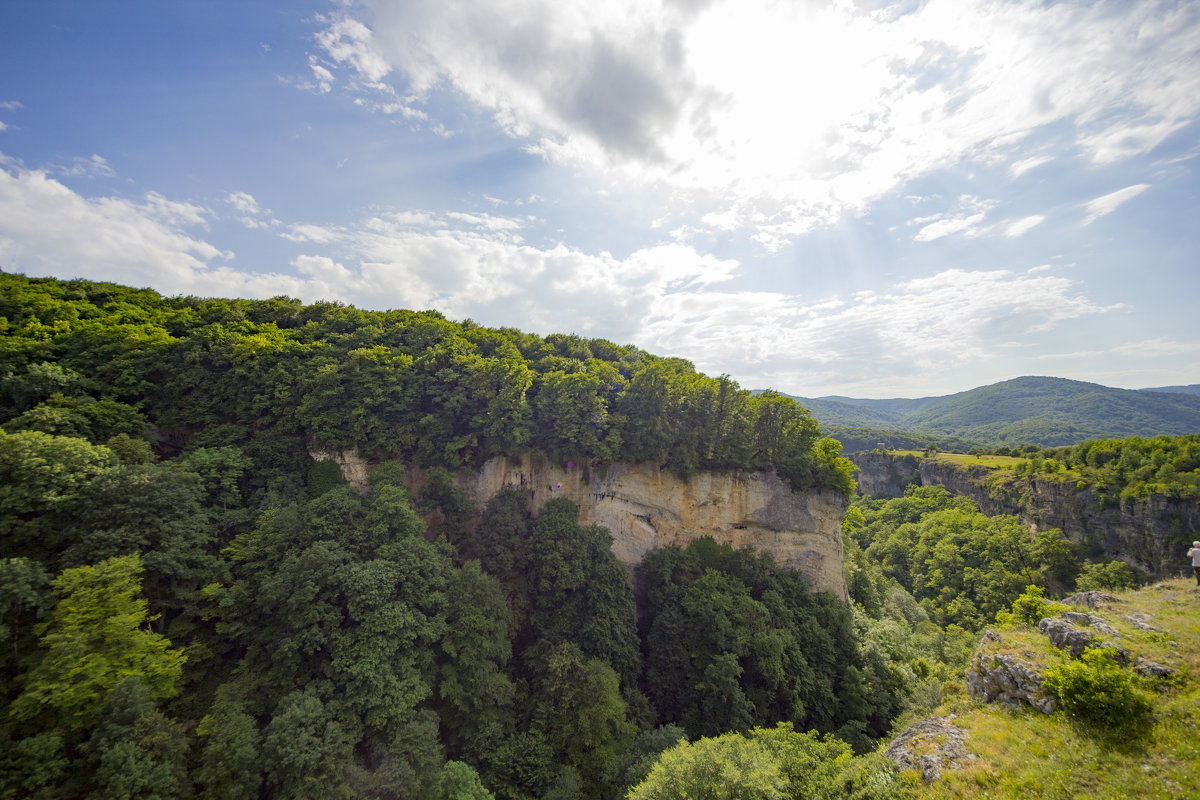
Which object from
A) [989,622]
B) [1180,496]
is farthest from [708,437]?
[1180,496]

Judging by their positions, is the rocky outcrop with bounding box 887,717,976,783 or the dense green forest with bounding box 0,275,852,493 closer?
the rocky outcrop with bounding box 887,717,976,783

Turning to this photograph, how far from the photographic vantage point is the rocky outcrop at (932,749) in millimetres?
12875

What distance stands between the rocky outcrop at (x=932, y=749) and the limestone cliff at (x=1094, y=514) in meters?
51.1

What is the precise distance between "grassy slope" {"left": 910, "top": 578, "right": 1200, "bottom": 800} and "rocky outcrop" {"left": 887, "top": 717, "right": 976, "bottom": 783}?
29 centimetres

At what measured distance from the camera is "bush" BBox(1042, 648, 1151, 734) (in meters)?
11.5

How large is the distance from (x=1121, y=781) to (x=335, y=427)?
34.0 metres

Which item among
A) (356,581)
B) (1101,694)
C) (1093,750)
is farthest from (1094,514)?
(356,581)

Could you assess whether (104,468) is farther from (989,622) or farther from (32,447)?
(989,622)

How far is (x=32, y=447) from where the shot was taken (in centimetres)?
1709

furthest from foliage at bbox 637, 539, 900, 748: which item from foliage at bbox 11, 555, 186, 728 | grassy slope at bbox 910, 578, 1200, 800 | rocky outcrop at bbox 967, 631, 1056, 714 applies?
foliage at bbox 11, 555, 186, 728

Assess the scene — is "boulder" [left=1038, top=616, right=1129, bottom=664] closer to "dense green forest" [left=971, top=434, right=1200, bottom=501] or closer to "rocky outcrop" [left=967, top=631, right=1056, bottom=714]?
"rocky outcrop" [left=967, top=631, right=1056, bottom=714]

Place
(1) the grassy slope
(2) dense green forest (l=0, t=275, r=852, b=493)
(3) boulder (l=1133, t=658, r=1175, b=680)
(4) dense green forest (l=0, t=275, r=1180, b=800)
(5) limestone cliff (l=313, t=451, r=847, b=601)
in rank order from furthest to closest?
(5) limestone cliff (l=313, t=451, r=847, b=601) → (2) dense green forest (l=0, t=275, r=852, b=493) → (4) dense green forest (l=0, t=275, r=1180, b=800) → (3) boulder (l=1133, t=658, r=1175, b=680) → (1) the grassy slope

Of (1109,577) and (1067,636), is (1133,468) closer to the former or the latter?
(1109,577)

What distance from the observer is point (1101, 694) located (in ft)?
39.1
